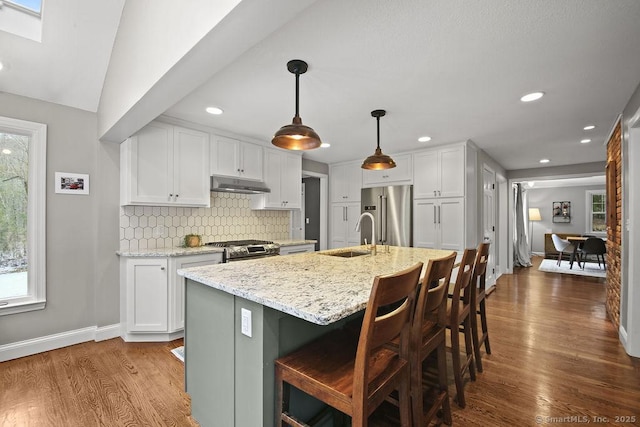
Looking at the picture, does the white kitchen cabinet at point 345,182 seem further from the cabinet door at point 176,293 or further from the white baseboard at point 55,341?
the white baseboard at point 55,341

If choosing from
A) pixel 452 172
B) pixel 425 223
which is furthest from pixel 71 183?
pixel 452 172

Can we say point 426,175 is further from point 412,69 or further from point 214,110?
point 214,110

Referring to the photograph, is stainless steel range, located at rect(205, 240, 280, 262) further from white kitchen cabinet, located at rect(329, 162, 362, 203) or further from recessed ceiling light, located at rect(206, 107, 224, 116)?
white kitchen cabinet, located at rect(329, 162, 362, 203)

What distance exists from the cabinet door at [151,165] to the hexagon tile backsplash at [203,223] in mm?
265

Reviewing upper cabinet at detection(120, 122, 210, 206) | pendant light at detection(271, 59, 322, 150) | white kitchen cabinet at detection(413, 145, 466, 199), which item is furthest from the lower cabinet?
white kitchen cabinet at detection(413, 145, 466, 199)

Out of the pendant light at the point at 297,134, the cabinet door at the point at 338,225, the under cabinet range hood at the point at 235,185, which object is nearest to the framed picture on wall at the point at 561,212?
the cabinet door at the point at 338,225

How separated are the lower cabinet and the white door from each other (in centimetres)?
454

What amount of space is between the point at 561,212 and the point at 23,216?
495 inches

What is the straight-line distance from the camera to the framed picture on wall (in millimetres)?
9359

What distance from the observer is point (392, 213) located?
4.68 metres

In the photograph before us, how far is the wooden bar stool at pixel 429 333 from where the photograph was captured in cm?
142

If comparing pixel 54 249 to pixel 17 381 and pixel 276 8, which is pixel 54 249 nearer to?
pixel 17 381

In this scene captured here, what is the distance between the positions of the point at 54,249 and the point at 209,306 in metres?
2.21

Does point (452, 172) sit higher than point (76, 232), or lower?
higher
